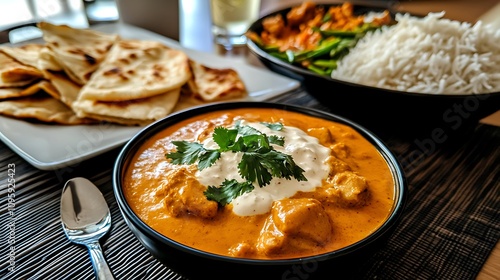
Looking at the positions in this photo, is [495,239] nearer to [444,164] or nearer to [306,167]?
[444,164]

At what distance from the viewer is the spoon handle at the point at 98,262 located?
117 cm

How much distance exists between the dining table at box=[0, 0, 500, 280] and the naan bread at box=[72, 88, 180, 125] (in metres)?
0.22

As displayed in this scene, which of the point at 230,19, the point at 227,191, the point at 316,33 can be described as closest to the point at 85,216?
the point at 227,191

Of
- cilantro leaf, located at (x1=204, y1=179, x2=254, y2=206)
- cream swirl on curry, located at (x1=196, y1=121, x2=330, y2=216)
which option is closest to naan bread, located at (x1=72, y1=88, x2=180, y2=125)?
cream swirl on curry, located at (x1=196, y1=121, x2=330, y2=216)

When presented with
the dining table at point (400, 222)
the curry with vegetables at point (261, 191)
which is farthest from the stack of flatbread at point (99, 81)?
the curry with vegetables at point (261, 191)

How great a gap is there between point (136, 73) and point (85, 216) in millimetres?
1025

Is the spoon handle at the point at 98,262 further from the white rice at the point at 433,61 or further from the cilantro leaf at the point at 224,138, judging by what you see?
the white rice at the point at 433,61

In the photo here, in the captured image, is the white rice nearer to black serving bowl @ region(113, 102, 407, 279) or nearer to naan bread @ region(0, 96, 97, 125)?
black serving bowl @ region(113, 102, 407, 279)

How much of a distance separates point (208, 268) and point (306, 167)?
17.8 inches

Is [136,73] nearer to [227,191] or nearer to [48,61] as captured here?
[48,61]

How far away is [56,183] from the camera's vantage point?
162 cm

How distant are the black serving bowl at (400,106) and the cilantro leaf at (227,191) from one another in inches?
35.6

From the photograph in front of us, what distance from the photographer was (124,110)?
192cm

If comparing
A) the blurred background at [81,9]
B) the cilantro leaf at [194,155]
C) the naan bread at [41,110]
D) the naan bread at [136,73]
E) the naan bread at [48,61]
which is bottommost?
the blurred background at [81,9]
